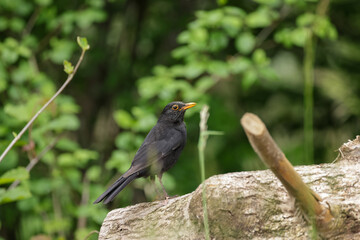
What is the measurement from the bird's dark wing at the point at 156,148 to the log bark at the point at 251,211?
0.54 metres

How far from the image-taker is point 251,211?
2457mm

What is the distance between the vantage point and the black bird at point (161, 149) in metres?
3.22

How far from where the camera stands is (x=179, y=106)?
156 inches

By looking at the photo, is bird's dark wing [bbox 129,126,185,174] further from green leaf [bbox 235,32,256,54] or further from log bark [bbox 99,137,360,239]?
green leaf [bbox 235,32,256,54]

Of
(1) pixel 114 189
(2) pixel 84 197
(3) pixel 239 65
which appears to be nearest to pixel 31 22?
(2) pixel 84 197

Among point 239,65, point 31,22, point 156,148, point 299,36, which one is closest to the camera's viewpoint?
point 156,148

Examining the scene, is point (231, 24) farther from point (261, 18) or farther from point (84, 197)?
point (84, 197)

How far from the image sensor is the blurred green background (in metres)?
5.12

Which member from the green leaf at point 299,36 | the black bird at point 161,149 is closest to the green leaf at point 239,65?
the green leaf at point 299,36

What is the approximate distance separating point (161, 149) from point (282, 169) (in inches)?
68.8

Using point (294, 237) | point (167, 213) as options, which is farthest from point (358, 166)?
point (167, 213)

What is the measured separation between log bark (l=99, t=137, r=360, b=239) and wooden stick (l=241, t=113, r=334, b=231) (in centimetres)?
11

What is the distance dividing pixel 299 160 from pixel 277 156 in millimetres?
3904

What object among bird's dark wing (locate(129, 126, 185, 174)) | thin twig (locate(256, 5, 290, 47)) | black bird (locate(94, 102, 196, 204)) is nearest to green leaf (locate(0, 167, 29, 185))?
black bird (locate(94, 102, 196, 204))
